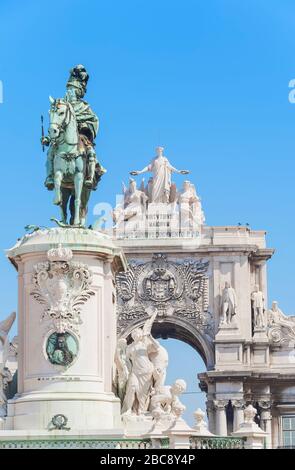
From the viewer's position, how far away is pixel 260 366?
66.3 m

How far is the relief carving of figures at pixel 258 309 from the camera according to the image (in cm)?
6731

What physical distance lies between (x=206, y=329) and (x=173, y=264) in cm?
332

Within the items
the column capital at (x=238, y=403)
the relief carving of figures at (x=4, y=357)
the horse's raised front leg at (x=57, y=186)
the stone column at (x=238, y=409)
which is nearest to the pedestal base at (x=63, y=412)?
the relief carving of figures at (x=4, y=357)

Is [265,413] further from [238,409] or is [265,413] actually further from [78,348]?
[78,348]

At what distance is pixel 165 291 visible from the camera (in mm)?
67438

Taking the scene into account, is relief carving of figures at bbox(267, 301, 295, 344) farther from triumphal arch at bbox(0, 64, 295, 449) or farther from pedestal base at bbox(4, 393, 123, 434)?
pedestal base at bbox(4, 393, 123, 434)

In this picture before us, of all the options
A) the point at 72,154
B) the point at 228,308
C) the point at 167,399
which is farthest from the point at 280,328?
the point at 167,399

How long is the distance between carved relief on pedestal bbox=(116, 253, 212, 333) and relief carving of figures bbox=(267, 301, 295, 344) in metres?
2.84

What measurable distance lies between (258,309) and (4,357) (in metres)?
45.1

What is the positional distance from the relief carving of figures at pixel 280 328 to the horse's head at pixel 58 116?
4525 centimetres

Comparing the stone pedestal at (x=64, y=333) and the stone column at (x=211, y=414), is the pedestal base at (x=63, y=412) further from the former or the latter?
the stone column at (x=211, y=414)

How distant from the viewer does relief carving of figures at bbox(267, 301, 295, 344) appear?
67.5 m

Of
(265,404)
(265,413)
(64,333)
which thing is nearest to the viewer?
(64,333)
